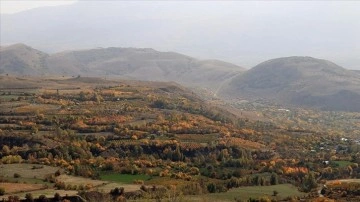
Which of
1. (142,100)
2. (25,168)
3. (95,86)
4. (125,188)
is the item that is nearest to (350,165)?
(125,188)

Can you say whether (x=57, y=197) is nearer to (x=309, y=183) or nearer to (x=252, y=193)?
(x=252, y=193)

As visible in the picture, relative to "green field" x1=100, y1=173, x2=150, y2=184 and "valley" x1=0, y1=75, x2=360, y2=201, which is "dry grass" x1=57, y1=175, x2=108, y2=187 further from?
"green field" x1=100, y1=173, x2=150, y2=184

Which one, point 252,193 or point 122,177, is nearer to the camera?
point 252,193

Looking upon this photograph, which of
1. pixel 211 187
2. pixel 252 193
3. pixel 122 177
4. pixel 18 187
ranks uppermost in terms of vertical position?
pixel 18 187

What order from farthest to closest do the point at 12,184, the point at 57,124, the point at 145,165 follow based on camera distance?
the point at 57,124
the point at 145,165
the point at 12,184

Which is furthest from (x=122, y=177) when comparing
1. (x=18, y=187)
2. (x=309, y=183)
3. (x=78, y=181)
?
(x=309, y=183)

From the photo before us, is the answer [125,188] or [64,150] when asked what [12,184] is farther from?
[64,150]
